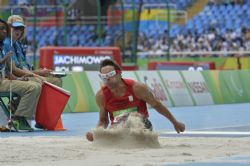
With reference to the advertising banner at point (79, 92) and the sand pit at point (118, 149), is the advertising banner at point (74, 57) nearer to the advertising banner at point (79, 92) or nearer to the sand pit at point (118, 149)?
the advertising banner at point (79, 92)

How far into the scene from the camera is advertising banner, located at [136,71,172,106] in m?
24.8

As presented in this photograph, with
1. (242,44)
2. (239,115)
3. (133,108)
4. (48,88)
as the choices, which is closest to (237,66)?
(242,44)

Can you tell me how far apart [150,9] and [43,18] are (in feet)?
29.1

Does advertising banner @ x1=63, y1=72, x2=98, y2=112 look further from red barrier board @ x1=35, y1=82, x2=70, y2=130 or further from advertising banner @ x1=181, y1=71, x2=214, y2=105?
red barrier board @ x1=35, y1=82, x2=70, y2=130

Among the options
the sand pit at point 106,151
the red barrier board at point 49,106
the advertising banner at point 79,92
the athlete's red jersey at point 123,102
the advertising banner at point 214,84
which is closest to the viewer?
the sand pit at point 106,151

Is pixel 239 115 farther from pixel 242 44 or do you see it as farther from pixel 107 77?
pixel 242 44

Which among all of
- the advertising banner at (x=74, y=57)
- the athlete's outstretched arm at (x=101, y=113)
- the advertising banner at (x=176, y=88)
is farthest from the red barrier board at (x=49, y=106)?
the advertising banner at (x=74, y=57)

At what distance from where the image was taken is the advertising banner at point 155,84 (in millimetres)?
24812

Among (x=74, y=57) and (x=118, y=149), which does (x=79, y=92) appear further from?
(x=118, y=149)

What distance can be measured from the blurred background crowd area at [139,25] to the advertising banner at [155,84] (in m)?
4.99

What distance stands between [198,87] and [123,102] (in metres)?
15.2

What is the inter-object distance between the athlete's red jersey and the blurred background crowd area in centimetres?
1673

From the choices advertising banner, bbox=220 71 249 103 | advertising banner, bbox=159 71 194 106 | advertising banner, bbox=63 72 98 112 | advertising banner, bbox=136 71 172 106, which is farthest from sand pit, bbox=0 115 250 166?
advertising banner, bbox=220 71 249 103

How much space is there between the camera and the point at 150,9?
42250 mm
